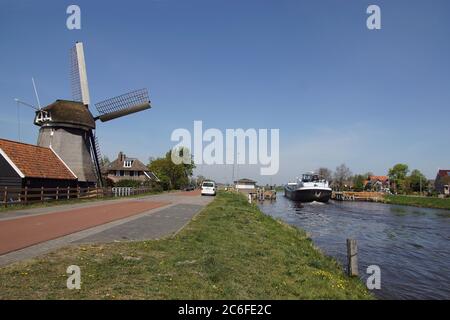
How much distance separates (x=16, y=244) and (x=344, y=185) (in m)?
128

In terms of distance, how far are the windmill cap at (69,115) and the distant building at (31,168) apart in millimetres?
2827

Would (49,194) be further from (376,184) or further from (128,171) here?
(376,184)

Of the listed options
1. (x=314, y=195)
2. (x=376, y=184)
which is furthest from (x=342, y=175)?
(x=314, y=195)

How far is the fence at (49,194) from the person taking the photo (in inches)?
877

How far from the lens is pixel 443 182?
9800 centimetres

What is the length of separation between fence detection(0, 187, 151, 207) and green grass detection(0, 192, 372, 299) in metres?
15.3

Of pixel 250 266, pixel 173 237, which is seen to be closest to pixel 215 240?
pixel 173 237

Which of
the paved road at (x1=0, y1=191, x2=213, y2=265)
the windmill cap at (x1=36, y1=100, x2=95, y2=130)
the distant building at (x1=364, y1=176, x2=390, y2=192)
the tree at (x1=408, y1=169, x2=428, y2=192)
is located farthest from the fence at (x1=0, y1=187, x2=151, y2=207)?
the distant building at (x1=364, y1=176, x2=390, y2=192)

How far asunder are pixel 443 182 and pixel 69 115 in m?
97.2

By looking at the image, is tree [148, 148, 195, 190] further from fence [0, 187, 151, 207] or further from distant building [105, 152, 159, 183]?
fence [0, 187, 151, 207]

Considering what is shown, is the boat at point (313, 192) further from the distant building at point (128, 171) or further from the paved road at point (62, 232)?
the paved road at point (62, 232)

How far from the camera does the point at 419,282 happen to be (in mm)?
11891

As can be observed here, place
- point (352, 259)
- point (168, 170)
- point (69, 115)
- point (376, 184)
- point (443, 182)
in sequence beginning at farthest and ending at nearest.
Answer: point (376, 184) < point (443, 182) < point (168, 170) < point (69, 115) < point (352, 259)
